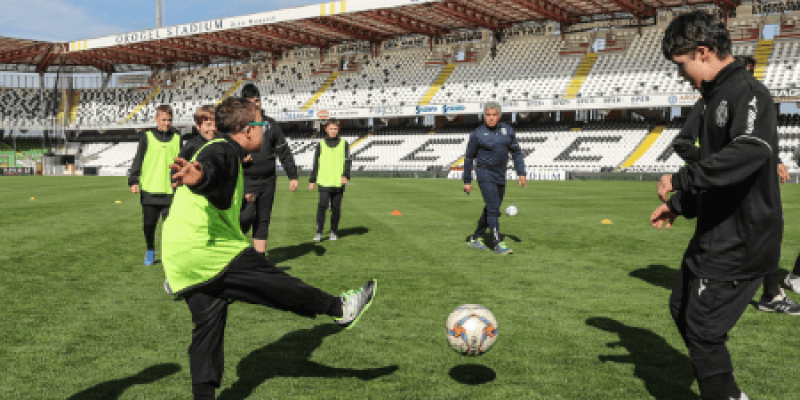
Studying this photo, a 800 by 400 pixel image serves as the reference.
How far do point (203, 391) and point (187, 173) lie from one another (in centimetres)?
120

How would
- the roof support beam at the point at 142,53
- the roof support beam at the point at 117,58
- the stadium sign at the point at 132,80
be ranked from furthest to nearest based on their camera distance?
the stadium sign at the point at 132,80
the roof support beam at the point at 117,58
the roof support beam at the point at 142,53

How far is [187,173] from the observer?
9.21 feet

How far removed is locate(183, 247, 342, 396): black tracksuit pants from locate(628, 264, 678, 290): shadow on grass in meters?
4.79

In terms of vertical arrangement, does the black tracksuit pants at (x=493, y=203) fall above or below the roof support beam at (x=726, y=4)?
below

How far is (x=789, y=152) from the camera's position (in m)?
33.8

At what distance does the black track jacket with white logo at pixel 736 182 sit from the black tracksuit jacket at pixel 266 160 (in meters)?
4.76

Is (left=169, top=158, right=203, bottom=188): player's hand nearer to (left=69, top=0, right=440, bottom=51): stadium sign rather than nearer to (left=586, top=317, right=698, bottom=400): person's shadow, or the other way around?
(left=586, top=317, right=698, bottom=400): person's shadow

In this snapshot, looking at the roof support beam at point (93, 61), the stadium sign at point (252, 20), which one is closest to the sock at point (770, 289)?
the stadium sign at point (252, 20)

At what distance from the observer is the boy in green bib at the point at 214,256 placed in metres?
3.06

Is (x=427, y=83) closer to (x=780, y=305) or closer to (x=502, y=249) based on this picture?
(x=502, y=249)

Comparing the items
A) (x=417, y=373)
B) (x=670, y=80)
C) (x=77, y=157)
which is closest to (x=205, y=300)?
(x=417, y=373)

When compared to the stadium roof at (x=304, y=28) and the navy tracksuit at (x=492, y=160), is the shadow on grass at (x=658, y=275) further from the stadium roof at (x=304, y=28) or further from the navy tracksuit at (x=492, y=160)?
the stadium roof at (x=304, y=28)

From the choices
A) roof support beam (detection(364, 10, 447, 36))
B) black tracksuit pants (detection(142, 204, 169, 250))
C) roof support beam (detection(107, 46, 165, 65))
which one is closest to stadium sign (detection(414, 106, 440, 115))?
roof support beam (detection(364, 10, 447, 36))

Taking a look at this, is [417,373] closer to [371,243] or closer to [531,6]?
[371,243]
